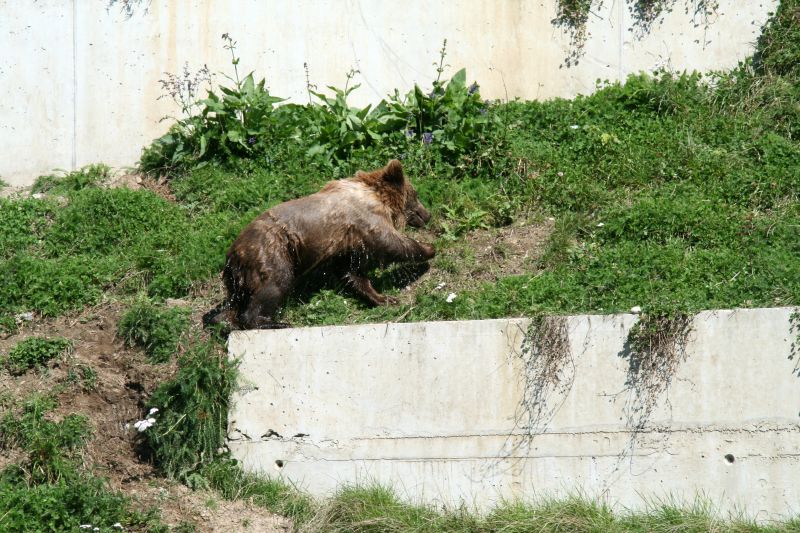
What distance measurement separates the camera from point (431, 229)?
11.7 m

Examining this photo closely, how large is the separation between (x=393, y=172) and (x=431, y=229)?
0.87 metres

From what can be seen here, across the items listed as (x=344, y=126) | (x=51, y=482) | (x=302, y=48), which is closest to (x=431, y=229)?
(x=344, y=126)

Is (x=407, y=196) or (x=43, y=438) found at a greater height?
(x=407, y=196)

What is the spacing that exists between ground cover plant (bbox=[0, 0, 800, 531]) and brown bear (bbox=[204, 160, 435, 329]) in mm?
286

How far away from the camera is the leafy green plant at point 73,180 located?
1295 cm

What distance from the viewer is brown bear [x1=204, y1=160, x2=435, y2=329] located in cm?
1023

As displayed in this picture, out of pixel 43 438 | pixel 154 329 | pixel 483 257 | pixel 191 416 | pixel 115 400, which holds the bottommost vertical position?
pixel 43 438

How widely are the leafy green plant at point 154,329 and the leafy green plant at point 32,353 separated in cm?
56

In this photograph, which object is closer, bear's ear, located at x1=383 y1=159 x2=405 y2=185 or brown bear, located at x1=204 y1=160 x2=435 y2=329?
A: brown bear, located at x1=204 y1=160 x2=435 y2=329

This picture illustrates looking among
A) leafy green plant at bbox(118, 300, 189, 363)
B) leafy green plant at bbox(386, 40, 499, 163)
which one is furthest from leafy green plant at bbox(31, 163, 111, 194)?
leafy green plant at bbox(386, 40, 499, 163)

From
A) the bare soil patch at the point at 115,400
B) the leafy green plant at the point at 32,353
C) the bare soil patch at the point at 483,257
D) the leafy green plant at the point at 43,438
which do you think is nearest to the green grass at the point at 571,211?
the bare soil patch at the point at 483,257

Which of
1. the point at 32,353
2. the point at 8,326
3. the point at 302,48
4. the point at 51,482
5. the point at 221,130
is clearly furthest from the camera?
the point at 302,48

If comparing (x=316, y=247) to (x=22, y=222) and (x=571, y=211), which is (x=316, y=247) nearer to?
(x=571, y=211)

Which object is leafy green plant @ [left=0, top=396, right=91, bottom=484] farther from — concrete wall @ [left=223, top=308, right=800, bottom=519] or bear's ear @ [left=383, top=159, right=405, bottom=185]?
bear's ear @ [left=383, top=159, right=405, bottom=185]
